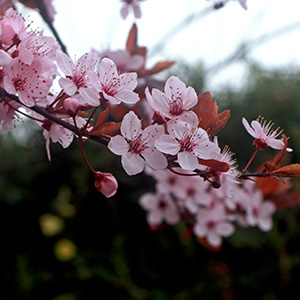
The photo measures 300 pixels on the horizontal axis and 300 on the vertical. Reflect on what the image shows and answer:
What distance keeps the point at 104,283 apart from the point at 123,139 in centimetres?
106

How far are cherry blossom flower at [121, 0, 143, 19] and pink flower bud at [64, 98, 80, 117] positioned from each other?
0.46 meters

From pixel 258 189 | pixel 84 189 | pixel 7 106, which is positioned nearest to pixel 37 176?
pixel 84 189

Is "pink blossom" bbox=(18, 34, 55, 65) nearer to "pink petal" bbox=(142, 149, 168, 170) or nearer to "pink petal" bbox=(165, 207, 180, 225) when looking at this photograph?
"pink petal" bbox=(142, 149, 168, 170)

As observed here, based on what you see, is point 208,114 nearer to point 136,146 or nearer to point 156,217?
point 136,146

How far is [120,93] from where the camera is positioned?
16.6 inches

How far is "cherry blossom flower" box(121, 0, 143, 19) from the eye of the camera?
0.76m

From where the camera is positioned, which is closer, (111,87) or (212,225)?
(111,87)

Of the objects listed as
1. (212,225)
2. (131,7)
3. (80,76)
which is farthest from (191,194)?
(80,76)

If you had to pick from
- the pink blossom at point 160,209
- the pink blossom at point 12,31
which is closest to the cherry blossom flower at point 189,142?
the pink blossom at point 12,31

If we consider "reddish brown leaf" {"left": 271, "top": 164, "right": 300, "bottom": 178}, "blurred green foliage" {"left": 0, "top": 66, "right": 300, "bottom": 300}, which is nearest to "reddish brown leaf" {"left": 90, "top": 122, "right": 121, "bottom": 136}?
"reddish brown leaf" {"left": 271, "top": 164, "right": 300, "bottom": 178}

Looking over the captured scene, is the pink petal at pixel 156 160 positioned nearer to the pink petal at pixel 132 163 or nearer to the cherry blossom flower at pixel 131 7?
the pink petal at pixel 132 163

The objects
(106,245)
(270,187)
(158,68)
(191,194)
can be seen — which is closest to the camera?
(158,68)

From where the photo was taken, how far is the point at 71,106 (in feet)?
1.28

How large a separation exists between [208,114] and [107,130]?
5.3 inches
